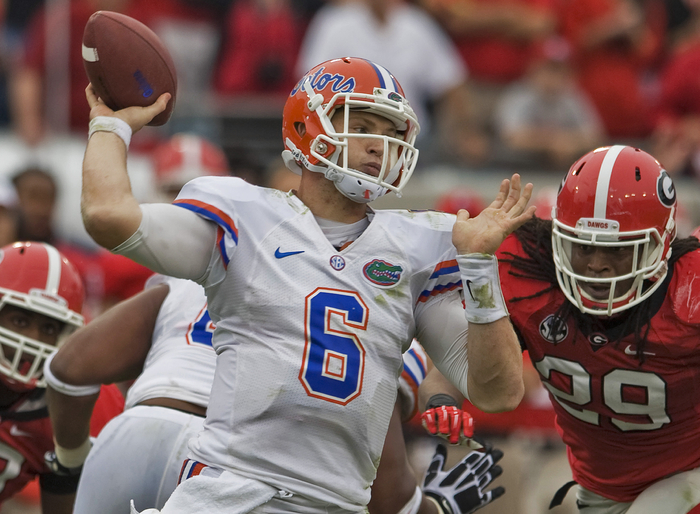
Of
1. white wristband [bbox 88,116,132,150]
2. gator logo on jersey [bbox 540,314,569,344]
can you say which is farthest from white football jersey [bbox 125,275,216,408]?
gator logo on jersey [bbox 540,314,569,344]

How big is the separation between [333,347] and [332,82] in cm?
76

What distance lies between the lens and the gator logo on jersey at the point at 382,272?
2883 mm

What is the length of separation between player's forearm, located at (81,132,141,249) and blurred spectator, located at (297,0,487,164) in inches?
216

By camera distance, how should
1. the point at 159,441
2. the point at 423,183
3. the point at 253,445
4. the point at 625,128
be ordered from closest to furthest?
1. the point at 253,445
2. the point at 159,441
3. the point at 423,183
4. the point at 625,128

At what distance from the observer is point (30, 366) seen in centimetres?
409

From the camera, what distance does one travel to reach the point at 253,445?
109 inches

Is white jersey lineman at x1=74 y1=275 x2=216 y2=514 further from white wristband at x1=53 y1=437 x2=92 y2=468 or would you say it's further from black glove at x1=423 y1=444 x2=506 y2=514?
black glove at x1=423 y1=444 x2=506 y2=514

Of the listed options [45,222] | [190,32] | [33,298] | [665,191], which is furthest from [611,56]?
[33,298]

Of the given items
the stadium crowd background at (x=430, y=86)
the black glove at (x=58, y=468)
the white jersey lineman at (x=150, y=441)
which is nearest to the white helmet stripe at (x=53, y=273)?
the black glove at (x=58, y=468)

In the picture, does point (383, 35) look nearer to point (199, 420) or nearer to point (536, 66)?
point (536, 66)

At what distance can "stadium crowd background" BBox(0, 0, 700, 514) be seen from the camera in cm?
799

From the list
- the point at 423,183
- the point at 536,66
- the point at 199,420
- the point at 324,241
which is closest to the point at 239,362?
the point at 324,241

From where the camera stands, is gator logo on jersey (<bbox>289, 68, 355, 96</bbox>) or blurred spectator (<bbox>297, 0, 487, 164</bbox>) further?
blurred spectator (<bbox>297, 0, 487, 164</bbox>)

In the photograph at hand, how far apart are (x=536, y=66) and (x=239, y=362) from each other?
243 inches
